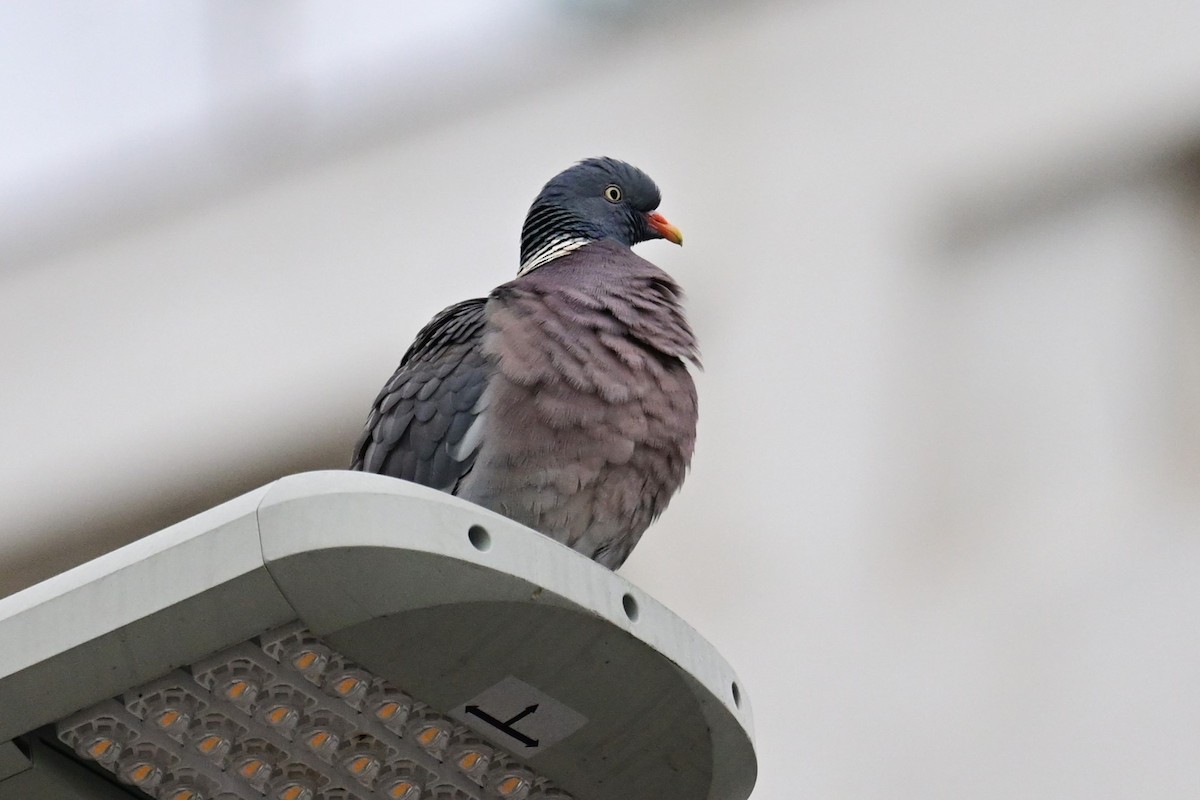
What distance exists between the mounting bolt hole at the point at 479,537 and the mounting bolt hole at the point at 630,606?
0.16 m

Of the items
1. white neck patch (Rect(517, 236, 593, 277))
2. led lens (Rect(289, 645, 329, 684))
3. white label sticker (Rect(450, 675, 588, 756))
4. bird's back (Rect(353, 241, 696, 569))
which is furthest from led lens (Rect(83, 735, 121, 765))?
white neck patch (Rect(517, 236, 593, 277))

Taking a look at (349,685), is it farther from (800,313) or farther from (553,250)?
(800,313)

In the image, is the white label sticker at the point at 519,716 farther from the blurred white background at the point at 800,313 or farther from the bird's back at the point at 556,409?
the blurred white background at the point at 800,313

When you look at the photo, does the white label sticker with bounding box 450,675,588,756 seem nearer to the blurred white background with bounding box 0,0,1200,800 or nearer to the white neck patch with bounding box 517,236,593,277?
the white neck patch with bounding box 517,236,593,277

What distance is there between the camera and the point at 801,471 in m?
5.44

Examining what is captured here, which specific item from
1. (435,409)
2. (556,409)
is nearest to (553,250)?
A: (435,409)

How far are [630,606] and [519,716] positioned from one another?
7.1 inches

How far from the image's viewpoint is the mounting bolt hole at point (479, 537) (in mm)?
1732

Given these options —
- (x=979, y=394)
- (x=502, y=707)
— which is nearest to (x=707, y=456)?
(x=979, y=394)

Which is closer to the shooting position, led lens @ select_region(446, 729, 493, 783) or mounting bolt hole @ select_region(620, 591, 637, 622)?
mounting bolt hole @ select_region(620, 591, 637, 622)

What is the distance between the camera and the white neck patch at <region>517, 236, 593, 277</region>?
A: 11.5 feet

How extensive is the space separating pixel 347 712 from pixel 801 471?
12.1 ft

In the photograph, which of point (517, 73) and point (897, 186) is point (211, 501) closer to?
point (517, 73)

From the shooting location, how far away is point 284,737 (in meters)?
1.86
